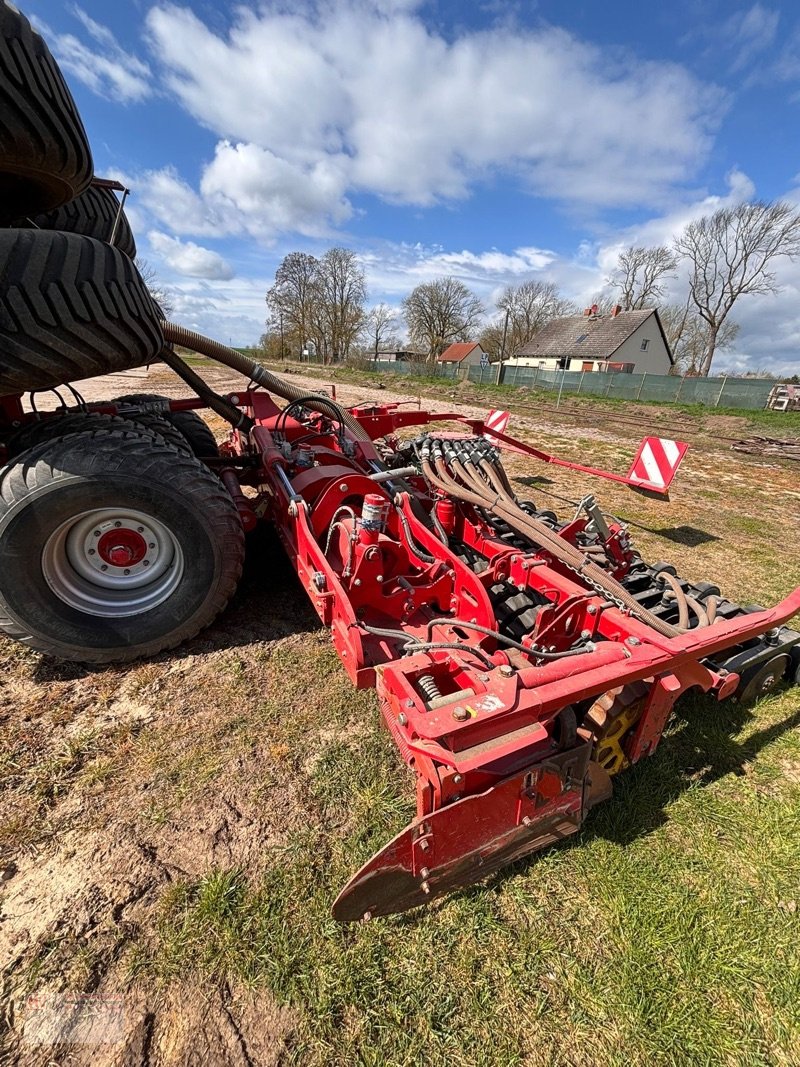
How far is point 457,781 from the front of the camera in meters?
1.62

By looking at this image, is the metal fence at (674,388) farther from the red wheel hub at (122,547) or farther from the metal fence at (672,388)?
the red wheel hub at (122,547)

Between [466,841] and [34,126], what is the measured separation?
141 inches

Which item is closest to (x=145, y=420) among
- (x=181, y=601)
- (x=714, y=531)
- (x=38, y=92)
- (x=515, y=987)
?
(x=181, y=601)

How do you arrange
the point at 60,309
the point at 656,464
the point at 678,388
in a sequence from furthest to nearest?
the point at 678,388 → the point at 656,464 → the point at 60,309

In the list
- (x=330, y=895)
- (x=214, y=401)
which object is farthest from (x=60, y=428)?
(x=330, y=895)

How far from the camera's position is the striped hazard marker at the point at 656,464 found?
5293 mm

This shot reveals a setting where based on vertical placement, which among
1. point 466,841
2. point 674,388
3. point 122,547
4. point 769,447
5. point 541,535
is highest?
point 674,388

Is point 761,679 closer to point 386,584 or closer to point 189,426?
point 386,584

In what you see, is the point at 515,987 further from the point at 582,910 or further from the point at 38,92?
the point at 38,92

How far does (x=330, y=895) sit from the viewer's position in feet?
5.97

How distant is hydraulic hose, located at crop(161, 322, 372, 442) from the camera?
13.4 ft

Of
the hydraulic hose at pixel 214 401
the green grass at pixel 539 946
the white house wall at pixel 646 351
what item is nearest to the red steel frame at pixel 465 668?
the green grass at pixel 539 946

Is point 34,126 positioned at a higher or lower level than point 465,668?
higher

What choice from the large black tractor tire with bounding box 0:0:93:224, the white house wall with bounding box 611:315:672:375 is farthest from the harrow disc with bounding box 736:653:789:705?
the white house wall with bounding box 611:315:672:375
